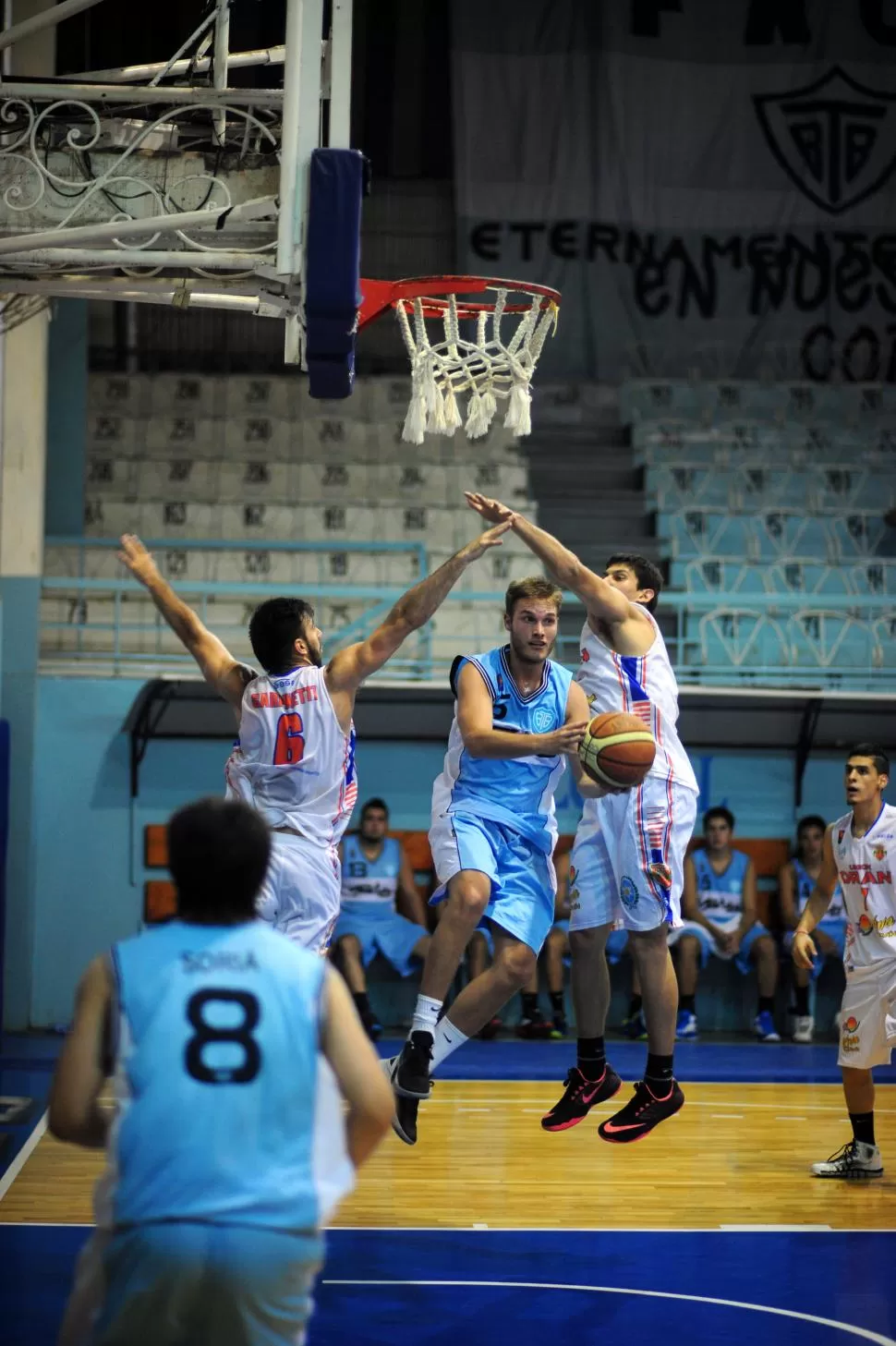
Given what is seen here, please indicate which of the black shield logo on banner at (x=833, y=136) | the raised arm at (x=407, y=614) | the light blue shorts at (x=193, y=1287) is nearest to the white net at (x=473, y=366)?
the raised arm at (x=407, y=614)

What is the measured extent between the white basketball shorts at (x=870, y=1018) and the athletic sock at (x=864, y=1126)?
0.93ft

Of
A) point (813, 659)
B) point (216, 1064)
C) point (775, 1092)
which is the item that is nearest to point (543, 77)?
point (813, 659)

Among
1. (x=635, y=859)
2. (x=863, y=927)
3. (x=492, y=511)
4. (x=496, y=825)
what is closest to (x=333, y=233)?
(x=492, y=511)

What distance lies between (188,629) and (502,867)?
146cm

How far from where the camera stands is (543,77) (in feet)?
54.5

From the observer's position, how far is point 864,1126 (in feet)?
26.1

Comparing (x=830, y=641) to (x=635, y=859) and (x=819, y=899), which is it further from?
(x=635, y=859)

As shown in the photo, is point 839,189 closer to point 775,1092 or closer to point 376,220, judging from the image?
point 376,220

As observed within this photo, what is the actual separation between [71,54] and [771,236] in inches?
290

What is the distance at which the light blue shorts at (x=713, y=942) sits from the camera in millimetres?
11531

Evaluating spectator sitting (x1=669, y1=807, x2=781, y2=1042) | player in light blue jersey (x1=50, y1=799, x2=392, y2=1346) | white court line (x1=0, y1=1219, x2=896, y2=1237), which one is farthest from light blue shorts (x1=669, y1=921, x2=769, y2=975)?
player in light blue jersey (x1=50, y1=799, x2=392, y2=1346)

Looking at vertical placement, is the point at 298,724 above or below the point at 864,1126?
above

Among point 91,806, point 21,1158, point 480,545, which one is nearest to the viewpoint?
point 480,545

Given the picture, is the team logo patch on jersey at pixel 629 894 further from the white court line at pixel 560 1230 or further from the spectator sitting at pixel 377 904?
the spectator sitting at pixel 377 904
